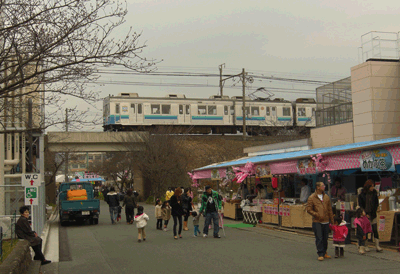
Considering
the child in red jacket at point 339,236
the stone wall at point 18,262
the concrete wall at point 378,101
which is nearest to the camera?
the stone wall at point 18,262

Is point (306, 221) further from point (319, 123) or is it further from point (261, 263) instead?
point (319, 123)

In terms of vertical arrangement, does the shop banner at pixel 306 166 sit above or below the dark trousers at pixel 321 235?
above

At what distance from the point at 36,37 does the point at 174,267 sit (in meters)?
5.19

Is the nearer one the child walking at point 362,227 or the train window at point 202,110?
the child walking at point 362,227

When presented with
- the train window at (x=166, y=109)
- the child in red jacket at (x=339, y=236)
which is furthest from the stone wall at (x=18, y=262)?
the train window at (x=166, y=109)

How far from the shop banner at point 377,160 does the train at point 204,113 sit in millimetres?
31831

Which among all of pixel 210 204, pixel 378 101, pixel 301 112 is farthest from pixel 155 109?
pixel 210 204

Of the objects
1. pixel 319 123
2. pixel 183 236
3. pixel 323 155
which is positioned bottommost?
pixel 183 236

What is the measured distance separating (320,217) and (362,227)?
4.38 feet

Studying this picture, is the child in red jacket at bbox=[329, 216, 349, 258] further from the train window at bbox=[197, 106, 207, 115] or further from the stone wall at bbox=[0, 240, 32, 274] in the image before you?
the train window at bbox=[197, 106, 207, 115]

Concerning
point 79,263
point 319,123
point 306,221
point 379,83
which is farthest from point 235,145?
point 79,263

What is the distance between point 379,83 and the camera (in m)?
21.1

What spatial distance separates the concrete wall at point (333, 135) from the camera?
22.2m

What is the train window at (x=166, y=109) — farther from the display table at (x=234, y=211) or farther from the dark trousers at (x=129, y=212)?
the dark trousers at (x=129, y=212)
